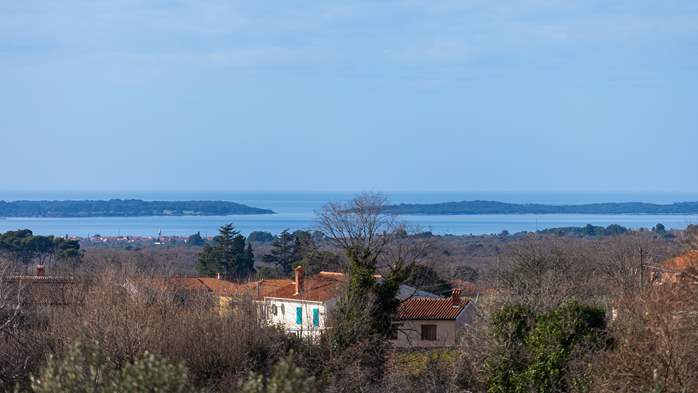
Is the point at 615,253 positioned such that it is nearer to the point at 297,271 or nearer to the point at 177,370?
the point at 297,271

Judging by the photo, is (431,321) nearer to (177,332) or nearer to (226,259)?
(177,332)

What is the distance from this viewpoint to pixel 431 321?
39.9m

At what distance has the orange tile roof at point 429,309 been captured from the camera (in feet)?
130

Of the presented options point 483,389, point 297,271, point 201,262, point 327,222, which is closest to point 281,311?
point 297,271

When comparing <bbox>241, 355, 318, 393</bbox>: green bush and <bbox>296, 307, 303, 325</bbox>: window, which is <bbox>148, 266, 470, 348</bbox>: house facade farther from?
<bbox>241, 355, 318, 393</bbox>: green bush

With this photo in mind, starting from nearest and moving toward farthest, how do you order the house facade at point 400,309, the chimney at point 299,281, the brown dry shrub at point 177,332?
the brown dry shrub at point 177,332, the house facade at point 400,309, the chimney at point 299,281


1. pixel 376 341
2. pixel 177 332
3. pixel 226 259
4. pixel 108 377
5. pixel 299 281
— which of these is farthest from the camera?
pixel 226 259

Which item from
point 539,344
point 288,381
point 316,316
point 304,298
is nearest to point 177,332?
point 539,344

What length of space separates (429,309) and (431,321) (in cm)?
86

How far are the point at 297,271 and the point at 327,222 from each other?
424 cm

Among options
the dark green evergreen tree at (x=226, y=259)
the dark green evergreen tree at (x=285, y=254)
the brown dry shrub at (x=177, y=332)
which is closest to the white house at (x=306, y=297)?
the brown dry shrub at (x=177, y=332)

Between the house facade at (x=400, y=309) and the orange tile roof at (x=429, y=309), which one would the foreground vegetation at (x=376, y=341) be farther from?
the orange tile roof at (x=429, y=309)

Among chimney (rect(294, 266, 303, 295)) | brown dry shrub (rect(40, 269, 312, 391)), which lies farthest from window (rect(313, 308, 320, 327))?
brown dry shrub (rect(40, 269, 312, 391))

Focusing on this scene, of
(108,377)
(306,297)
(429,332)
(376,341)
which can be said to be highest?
(108,377)
